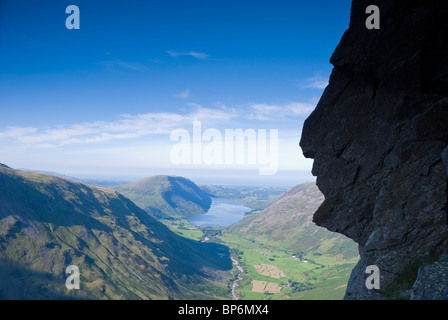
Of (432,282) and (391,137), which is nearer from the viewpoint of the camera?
(432,282)

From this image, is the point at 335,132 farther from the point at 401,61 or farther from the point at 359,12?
the point at 359,12

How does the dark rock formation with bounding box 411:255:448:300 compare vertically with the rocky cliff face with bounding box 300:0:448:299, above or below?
below

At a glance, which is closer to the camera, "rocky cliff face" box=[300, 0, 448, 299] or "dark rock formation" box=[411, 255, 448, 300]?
"dark rock formation" box=[411, 255, 448, 300]

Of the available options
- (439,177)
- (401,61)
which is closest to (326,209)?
(439,177)

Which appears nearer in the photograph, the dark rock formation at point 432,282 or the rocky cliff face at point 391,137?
the dark rock formation at point 432,282

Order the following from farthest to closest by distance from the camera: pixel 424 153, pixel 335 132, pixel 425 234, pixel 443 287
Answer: pixel 335 132 < pixel 424 153 < pixel 425 234 < pixel 443 287

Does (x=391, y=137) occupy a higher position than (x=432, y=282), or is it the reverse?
(x=391, y=137)

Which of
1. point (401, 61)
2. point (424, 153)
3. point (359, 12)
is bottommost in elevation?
point (424, 153)
